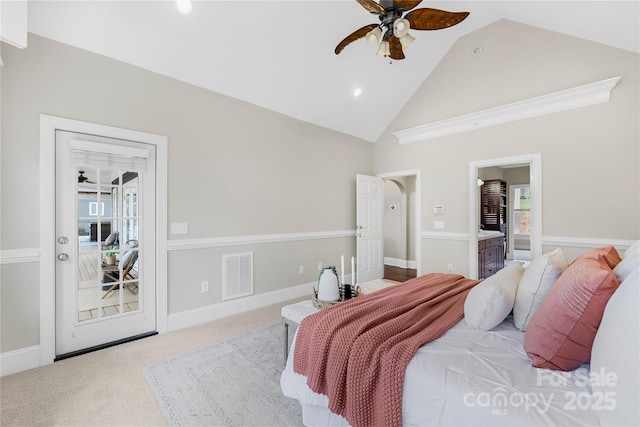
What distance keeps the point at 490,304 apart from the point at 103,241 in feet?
10.8

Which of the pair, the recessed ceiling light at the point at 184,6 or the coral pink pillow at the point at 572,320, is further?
the recessed ceiling light at the point at 184,6

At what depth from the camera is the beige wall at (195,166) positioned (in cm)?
234

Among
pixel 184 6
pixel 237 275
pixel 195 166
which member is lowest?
pixel 237 275

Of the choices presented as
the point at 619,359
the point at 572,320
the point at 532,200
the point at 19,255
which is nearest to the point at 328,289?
the point at 572,320

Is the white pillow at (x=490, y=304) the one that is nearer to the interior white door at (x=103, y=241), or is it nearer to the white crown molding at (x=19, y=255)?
the interior white door at (x=103, y=241)

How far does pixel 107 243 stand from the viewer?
2.81 m

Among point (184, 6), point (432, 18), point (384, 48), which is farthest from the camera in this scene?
point (184, 6)

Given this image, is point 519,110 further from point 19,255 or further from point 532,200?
point 19,255

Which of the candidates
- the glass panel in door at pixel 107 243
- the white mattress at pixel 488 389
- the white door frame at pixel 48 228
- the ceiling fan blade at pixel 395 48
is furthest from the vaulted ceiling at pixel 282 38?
the white mattress at pixel 488 389

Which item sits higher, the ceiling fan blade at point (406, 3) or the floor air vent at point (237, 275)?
the ceiling fan blade at point (406, 3)

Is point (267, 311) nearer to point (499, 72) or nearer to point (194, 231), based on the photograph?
point (194, 231)

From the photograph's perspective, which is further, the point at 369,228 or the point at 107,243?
the point at 369,228

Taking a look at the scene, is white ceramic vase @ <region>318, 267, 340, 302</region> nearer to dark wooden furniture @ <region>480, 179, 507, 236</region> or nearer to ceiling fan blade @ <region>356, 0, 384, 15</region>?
ceiling fan blade @ <region>356, 0, 384, 15</region>

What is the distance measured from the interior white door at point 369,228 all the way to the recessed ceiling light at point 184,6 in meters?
3.33
